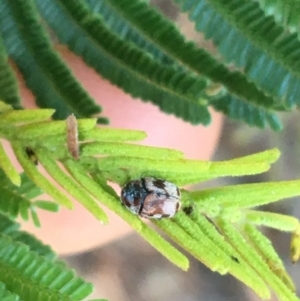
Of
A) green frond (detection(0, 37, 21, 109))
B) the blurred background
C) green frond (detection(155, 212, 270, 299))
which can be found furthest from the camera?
the blurred background

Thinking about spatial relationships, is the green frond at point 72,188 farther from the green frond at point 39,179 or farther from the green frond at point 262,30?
the green frond at point 262,30

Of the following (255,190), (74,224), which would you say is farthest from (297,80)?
(74,224)

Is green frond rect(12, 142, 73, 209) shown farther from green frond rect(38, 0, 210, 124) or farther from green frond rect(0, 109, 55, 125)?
green frond rect(38, 0, 210, 124)

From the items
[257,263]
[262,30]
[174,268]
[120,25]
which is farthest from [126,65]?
[174,268]

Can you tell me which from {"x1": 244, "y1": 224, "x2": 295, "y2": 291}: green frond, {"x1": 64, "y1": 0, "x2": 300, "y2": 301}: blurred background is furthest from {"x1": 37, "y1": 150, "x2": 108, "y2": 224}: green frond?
{"x1": 64, "y1": 0, "x2": 300, "y2": 301}: blurred background

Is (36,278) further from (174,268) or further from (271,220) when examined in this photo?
(174,268)

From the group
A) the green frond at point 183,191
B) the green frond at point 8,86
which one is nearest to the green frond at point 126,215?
the green frond at point 183,191

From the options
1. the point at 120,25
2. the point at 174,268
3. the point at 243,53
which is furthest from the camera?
the point at 174,268
